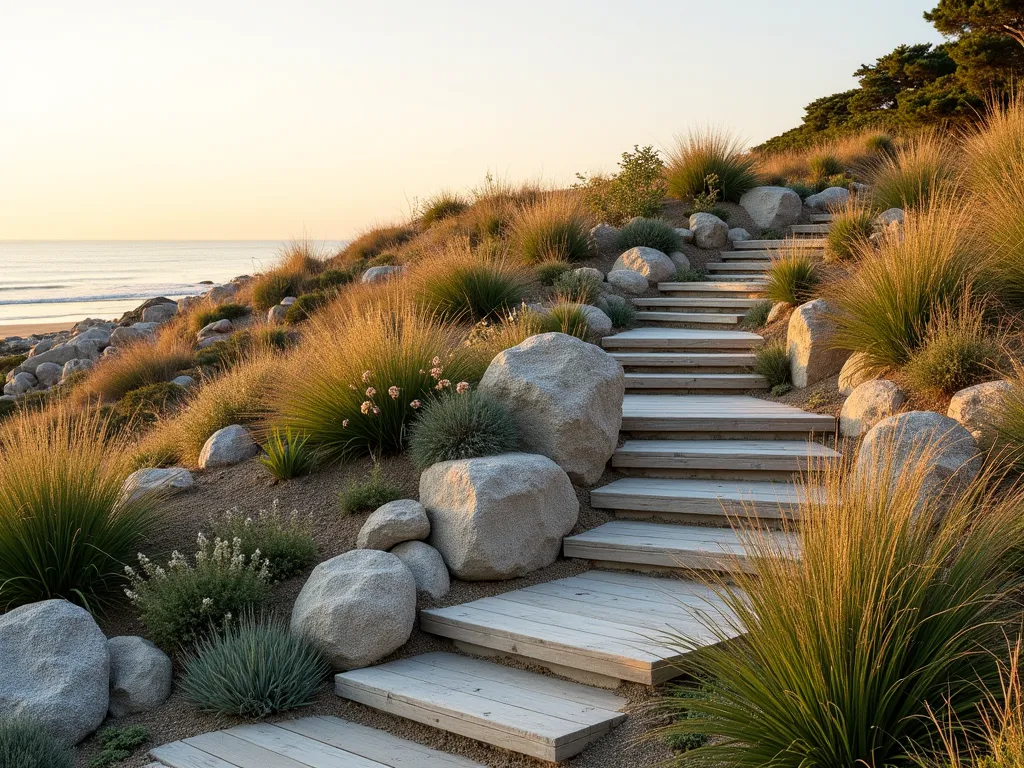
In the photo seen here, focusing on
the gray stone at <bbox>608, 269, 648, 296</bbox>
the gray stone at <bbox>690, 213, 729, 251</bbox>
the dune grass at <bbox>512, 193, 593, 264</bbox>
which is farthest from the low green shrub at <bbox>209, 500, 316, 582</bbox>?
the gray stone at <bbox>690, 213, 729, 251</bbox>

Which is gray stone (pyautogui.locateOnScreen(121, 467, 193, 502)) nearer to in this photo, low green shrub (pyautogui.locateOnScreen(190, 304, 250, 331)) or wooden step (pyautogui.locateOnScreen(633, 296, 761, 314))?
wooden step (pyautogui.locateOnScreen(633, 296, 761, 314))

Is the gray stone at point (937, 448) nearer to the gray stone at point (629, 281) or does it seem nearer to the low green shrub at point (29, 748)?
the low green shrub at point (29, 748)

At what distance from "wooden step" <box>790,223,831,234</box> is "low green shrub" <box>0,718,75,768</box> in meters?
11.2

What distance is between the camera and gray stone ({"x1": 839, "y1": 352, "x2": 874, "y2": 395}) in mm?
6387

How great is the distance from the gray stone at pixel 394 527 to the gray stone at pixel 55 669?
1519 mm

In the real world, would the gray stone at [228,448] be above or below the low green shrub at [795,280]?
below

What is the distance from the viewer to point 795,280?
340 inches

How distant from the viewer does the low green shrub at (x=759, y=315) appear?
29.0 ft

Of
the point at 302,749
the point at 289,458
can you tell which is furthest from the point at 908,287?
the point at 302,749

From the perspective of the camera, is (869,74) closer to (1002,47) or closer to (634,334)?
(1002,47)

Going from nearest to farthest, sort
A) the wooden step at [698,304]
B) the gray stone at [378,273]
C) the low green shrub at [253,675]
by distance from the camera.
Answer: the low green shrub at [253,675] → the wooden step at [698,304] → the gray stone at [378,273]

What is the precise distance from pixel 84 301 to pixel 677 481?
36.4 metres

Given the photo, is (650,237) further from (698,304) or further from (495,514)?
(495,514)

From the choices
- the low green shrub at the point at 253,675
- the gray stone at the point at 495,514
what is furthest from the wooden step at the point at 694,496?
the low green shrub at the point at 253,675
